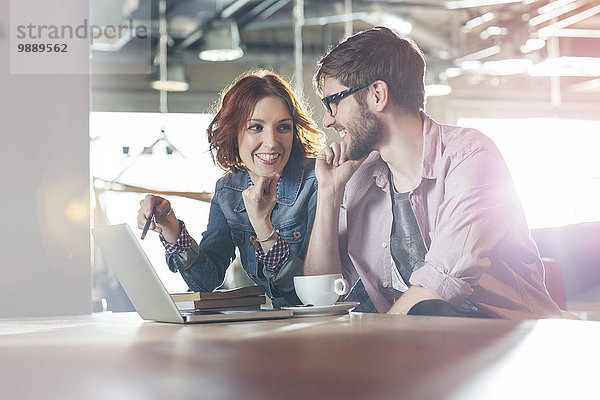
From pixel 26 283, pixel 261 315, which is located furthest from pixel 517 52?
pixel 261 315

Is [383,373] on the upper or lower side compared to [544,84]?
lower

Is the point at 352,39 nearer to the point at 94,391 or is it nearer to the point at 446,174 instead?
the point at 446,174

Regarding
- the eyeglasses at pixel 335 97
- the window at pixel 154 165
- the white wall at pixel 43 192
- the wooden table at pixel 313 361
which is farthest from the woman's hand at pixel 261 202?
the window at pixel 154 165

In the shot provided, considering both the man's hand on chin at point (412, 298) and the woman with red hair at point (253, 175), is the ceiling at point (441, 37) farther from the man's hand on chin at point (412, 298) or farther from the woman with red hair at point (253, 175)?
the man's hand on chin at point (412, 298)

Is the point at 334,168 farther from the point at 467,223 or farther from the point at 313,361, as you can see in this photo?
the point at 313,361

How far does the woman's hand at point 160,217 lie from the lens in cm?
171

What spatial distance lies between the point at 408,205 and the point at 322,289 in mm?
851

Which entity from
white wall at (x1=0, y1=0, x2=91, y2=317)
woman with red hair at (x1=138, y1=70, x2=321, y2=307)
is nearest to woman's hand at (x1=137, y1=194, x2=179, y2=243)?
woman with red hair at (x1=138, y1=70, x2=321, y2=307)

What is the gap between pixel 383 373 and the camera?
0.57 meters

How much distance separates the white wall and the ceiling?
1.58m

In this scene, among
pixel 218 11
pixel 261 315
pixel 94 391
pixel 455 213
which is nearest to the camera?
pixel 94 391

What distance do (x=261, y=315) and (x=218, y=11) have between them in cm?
332

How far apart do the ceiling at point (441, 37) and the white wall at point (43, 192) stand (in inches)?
62.3

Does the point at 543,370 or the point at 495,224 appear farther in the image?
the point at 495,224
